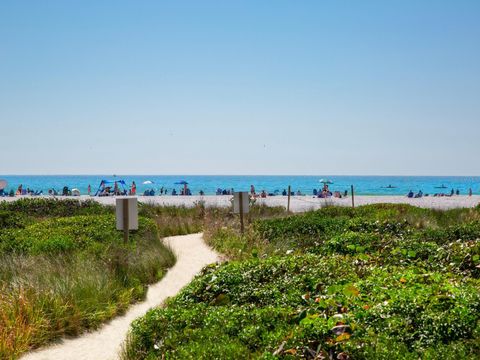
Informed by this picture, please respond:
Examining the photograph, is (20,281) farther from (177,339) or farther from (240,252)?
(240,252)

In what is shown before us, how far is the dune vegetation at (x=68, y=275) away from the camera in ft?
23.2

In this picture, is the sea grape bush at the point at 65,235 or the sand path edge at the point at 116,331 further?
the sea grape bush at the point at 65,235

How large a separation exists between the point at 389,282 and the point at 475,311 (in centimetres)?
142

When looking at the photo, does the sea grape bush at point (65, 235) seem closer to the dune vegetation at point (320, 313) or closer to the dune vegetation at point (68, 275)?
the dune vegetation at point (68, 275)

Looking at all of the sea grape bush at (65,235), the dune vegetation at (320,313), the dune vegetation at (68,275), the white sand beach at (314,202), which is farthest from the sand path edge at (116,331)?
the white sand beach at (314,202)

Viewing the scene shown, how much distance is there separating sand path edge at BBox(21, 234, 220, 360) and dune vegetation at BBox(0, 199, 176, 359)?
16 centimetres

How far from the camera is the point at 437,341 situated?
4.91 metres

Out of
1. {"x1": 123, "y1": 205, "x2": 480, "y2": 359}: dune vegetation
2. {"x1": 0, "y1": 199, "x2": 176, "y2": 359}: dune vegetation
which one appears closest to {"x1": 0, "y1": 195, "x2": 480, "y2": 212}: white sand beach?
{"x1": 0, "y1": 199, "x2": 176, "y2": 359}: dune vegetation

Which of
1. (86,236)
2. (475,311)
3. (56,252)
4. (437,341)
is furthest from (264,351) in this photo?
(86,236)

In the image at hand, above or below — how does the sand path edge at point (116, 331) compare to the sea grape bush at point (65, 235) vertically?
below

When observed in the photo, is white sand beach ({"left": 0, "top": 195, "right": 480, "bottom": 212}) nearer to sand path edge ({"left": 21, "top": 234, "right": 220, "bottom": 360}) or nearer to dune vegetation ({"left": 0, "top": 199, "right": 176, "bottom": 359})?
dune vegetation ({"left": 0, "top": 199, "right": 176, "bottom": 359})

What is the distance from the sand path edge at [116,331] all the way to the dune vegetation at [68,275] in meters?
0.16

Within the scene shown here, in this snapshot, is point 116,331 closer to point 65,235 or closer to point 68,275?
point 68,275

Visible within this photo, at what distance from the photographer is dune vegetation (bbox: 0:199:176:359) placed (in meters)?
7.07
